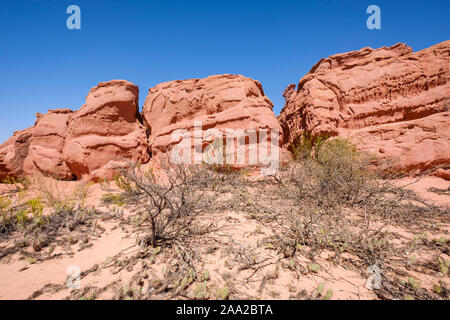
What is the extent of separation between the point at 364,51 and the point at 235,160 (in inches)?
282

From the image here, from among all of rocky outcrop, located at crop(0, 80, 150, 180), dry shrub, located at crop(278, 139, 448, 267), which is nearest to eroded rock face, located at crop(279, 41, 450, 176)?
dry shrub, located at crop(278, 139, 448, 267)

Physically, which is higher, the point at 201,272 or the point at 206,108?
the point at 206,108

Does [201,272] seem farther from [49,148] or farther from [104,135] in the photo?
[49,148]

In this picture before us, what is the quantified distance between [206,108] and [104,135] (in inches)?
154

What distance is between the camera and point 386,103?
21.6 ft

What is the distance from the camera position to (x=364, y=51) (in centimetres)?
755

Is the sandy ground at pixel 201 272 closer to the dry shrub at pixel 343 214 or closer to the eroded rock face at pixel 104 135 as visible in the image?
the dry shrub at pixel 343 214

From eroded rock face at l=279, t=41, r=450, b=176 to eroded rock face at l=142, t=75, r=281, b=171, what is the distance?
2.01 meters

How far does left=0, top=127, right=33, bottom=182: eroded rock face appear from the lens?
24.3ft

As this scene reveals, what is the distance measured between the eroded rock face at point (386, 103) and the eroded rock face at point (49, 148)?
31.1 ft

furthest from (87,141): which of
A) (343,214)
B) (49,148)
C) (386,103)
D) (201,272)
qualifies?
(386,103)

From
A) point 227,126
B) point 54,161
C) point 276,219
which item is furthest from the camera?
point 54,161
